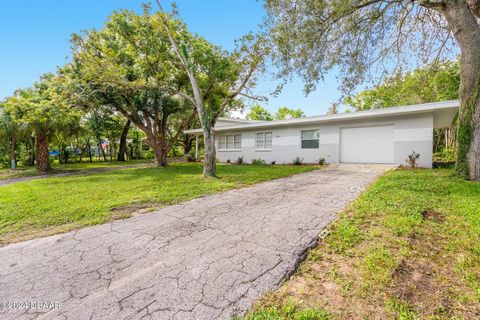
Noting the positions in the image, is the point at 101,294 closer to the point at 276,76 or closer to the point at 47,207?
the point at 47,207

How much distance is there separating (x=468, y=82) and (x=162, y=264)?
8595 millimetres

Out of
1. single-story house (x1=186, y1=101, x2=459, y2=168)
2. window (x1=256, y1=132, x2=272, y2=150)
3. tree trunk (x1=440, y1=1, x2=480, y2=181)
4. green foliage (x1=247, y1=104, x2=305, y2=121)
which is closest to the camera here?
tree trunk (x1=440, y1=1, x2=480, y2=181)

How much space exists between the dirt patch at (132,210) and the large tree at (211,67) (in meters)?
3.55

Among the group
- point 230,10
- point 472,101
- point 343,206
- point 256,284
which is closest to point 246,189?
point 343,206

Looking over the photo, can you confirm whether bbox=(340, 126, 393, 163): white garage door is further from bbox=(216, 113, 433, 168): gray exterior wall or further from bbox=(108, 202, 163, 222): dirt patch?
bbox=(108, 202, 163, 222): dirt patch

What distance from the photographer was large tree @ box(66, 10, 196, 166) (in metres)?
8.20

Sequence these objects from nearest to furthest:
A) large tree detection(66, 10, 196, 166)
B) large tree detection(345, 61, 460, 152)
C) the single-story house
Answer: large tree detection(66, 10, 196, 166)
large tree detection(345, 61, 460, 152)
the single-story house

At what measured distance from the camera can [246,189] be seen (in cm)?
623

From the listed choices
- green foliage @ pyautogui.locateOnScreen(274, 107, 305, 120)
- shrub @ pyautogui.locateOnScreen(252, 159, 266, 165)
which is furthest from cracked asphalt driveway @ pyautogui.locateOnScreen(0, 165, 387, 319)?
green foliage @ pyautogui.locateOnScreen(274, 107, 305, 120)

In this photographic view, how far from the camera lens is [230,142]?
16656 millimetres

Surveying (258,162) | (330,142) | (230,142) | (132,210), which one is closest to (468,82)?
(330,142)

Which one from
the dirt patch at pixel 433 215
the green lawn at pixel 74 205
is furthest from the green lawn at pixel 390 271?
the green lawn at pixel 74 205

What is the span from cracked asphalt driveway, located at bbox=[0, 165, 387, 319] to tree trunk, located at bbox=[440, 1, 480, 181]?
16.6 ft

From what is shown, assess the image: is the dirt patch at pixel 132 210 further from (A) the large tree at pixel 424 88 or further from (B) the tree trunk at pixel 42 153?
(B) the tree trunk at pixel 42 153
